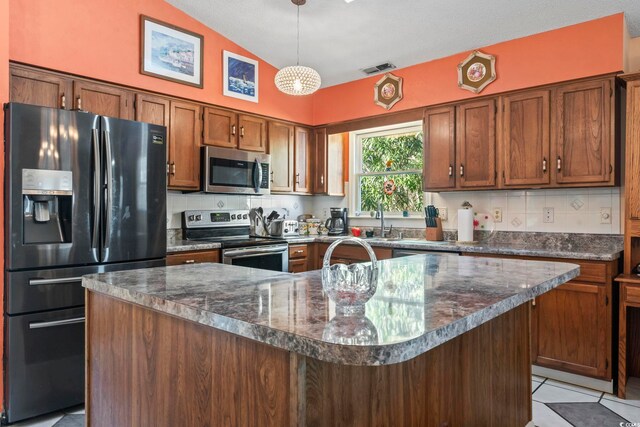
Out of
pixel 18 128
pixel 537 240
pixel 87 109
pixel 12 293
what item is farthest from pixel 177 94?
pixel 537 240

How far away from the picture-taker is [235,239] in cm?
391

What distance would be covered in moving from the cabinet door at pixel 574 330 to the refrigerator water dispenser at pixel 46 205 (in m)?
3.15

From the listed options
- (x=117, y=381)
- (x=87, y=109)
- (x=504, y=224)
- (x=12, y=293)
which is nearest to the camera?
(x=117, y=381)

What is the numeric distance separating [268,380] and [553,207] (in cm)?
318

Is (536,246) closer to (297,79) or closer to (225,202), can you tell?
(297,79)

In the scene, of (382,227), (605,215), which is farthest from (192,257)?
(605,215)

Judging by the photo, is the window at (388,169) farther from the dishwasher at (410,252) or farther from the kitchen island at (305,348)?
the kitchen island at (305,348)

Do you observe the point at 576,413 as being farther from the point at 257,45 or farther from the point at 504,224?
the point at 257,45

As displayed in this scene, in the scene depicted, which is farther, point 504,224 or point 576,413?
point 504,224

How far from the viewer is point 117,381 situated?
1.53 m

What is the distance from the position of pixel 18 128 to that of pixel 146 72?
4.17 feet

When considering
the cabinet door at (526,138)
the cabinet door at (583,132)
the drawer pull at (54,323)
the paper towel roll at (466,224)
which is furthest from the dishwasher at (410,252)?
the drawer pull at (54,323)

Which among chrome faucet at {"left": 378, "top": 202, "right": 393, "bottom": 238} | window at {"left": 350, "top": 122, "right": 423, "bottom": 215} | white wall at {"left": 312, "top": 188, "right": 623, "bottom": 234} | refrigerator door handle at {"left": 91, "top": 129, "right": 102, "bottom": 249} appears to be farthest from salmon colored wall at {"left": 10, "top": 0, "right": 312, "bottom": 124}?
white wall at {"left": 312, "top": 188, "right": 623, "bottom": 234}

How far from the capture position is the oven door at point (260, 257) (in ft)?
11.5
